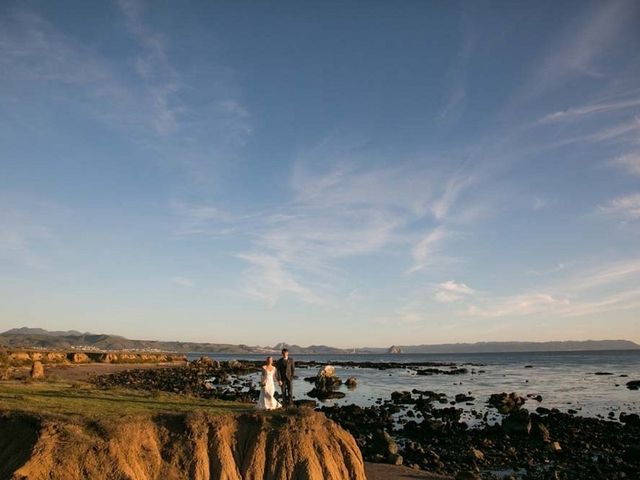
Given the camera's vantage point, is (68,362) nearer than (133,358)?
Yes

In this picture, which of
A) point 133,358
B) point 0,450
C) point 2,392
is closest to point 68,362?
point 133,358

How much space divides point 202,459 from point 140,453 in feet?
6.03

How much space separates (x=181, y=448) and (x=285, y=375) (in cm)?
605

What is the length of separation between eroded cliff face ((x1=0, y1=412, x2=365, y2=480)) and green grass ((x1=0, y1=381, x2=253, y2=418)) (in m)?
0.91

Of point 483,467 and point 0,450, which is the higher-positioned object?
point 0,450

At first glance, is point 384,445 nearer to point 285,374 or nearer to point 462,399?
point 285,374

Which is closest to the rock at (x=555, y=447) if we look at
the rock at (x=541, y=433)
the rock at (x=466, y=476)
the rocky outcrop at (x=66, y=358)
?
the rock at (x=541, y=433)

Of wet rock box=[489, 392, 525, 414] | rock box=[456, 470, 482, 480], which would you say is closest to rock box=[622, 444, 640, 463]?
rock box=[456, 470, 482, 480]

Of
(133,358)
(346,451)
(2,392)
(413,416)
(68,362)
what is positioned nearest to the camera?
(346,451)

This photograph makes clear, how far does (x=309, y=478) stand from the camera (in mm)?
15398

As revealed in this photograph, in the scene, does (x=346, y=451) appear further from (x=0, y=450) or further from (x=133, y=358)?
(x=133, y=358)

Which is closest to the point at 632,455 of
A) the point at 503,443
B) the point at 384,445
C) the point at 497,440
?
the point at 503,443

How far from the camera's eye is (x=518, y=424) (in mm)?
32594

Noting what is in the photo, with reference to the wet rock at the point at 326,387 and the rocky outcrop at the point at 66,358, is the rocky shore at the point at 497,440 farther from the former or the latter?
the rocky outcrop at the point at 66,358
